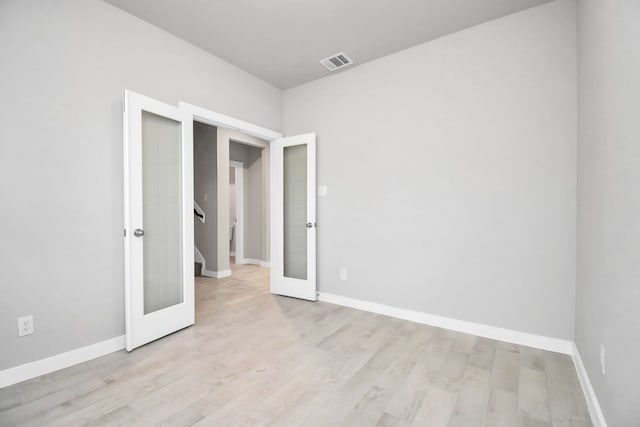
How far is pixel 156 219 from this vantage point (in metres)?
2.66

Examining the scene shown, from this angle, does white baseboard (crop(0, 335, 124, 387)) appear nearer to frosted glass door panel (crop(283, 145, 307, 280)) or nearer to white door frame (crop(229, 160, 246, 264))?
frosted glass door panel (crop(283, 145, 307, 280))

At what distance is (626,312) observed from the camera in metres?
1.24

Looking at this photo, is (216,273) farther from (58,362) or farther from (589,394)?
(589,394)

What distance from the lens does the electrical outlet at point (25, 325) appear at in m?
1.98

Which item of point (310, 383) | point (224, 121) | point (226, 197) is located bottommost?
point (310, 383)

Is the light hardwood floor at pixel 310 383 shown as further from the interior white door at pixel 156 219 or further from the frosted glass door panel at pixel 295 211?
the frosted glass door panel at pixel 295 211

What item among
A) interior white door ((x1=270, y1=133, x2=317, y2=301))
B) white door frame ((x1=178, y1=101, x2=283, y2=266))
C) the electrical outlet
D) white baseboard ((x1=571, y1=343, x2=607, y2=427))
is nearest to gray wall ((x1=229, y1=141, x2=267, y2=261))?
interior white door ((x1=270, y1=133, x2=317, y2=301))

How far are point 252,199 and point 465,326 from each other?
4775 mm

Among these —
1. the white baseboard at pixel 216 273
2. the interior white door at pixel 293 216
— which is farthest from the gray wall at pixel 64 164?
the white baseboard at pixel 216 273

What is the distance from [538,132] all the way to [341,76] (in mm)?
2226

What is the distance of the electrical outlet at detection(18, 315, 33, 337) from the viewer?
1.98 meters

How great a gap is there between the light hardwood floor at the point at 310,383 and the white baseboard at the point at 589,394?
47mm

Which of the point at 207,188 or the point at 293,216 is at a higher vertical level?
the point at 207,188

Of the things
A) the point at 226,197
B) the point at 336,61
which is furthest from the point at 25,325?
the point at 336,61
